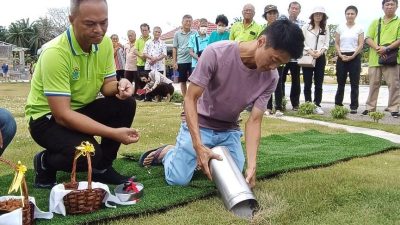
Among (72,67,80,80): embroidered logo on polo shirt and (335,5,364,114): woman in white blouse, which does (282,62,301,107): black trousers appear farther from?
(72,67,80,80): embroidered logo on polo shirt

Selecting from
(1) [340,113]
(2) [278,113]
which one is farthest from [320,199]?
(2) [278,113]

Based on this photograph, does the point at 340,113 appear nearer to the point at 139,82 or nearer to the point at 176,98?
the point at 176,98

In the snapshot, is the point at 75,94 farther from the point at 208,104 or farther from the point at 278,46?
the point at 278,46

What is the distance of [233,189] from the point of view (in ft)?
9.35

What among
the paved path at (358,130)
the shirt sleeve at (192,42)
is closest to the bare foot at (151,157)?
the paved path at (358,130)

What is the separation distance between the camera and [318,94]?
864 centimetres

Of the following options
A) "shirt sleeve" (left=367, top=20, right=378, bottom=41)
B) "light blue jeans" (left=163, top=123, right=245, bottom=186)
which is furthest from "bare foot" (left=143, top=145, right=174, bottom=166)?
"shirt sleeve" (left=367, top=20, right=378, bottom=41)

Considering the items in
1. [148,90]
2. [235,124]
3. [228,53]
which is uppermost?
[228,53]

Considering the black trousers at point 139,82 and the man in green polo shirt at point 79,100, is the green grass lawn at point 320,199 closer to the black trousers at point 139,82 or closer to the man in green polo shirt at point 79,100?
the man in green polo shirt at point 79,100

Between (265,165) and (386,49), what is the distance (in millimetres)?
4740

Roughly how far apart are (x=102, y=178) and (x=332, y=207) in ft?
5.39

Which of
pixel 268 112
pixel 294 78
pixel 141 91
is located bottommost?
pixel 141 91

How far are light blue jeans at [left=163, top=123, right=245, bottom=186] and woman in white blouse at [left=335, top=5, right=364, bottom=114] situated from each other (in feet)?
17.1

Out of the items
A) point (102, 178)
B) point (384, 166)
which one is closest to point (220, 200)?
point (102, 178)
